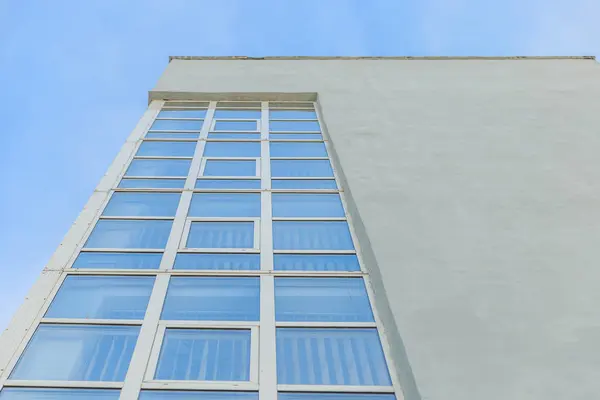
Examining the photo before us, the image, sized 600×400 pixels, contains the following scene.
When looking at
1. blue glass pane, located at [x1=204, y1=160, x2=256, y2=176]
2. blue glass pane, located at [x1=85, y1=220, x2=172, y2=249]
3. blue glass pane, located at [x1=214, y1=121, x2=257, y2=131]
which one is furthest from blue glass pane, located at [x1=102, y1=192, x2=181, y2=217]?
blue glass pane, located at [x1=214, y1=121, x2=257, y2=131]

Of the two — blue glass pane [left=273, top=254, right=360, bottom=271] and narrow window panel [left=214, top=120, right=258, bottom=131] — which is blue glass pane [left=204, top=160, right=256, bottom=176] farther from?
blue glass pane [left=273, top=254, right=360, bottom=271]

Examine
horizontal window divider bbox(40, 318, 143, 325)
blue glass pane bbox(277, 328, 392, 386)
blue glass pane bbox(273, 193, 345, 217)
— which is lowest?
blue glass pane bbox(277, 328, 392, 386)

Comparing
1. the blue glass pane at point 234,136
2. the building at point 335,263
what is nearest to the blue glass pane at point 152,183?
the building at point 335,263

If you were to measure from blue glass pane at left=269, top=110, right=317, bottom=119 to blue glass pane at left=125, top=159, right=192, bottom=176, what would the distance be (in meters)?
2.73

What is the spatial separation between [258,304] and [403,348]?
152cm

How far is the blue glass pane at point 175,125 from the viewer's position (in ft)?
34.6

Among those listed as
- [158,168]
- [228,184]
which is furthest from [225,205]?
[158,168]

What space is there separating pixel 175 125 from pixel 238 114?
4.24ft

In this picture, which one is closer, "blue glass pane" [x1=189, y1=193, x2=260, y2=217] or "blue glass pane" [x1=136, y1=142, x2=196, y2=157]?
"blue glass pane" [x1=189, y1=193, x2=260, y2=217]

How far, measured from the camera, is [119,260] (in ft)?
21.4

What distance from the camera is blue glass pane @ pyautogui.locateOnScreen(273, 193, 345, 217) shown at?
25.3ft

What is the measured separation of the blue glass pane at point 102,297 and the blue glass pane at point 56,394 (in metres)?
0.97

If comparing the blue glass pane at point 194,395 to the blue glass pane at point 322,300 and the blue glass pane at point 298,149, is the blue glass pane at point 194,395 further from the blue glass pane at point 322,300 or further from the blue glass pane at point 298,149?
the blue glass pane at point 298,149

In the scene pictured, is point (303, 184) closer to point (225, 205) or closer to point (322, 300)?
point (225, 205)
